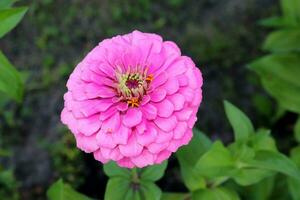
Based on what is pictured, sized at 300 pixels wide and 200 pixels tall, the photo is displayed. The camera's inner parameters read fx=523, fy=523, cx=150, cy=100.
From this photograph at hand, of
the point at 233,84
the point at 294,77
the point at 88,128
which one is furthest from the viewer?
the point at 233,84

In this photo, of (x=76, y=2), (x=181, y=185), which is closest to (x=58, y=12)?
(x=76, y=2)

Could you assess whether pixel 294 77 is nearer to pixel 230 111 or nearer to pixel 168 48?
pixel 230 111

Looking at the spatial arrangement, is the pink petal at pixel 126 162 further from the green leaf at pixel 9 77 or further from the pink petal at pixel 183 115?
the green leaf at pixel 9 77

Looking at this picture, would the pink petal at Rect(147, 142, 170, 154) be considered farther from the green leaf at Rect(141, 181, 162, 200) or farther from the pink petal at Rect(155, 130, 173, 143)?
the green leaf at Rect(141, 181, 162, 200)

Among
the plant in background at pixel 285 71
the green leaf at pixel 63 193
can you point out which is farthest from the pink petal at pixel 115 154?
the plant in background at pixel 285 71

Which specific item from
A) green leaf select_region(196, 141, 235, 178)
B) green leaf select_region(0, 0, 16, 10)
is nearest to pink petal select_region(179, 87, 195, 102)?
green leaf select_region(196, 141, 235, 178)

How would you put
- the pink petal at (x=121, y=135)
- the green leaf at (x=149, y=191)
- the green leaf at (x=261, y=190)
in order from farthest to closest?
the green leaf at (x=261, y=190) → the green leaf at (x=149, y=191) → the pink petal at (x=121, y=135)
